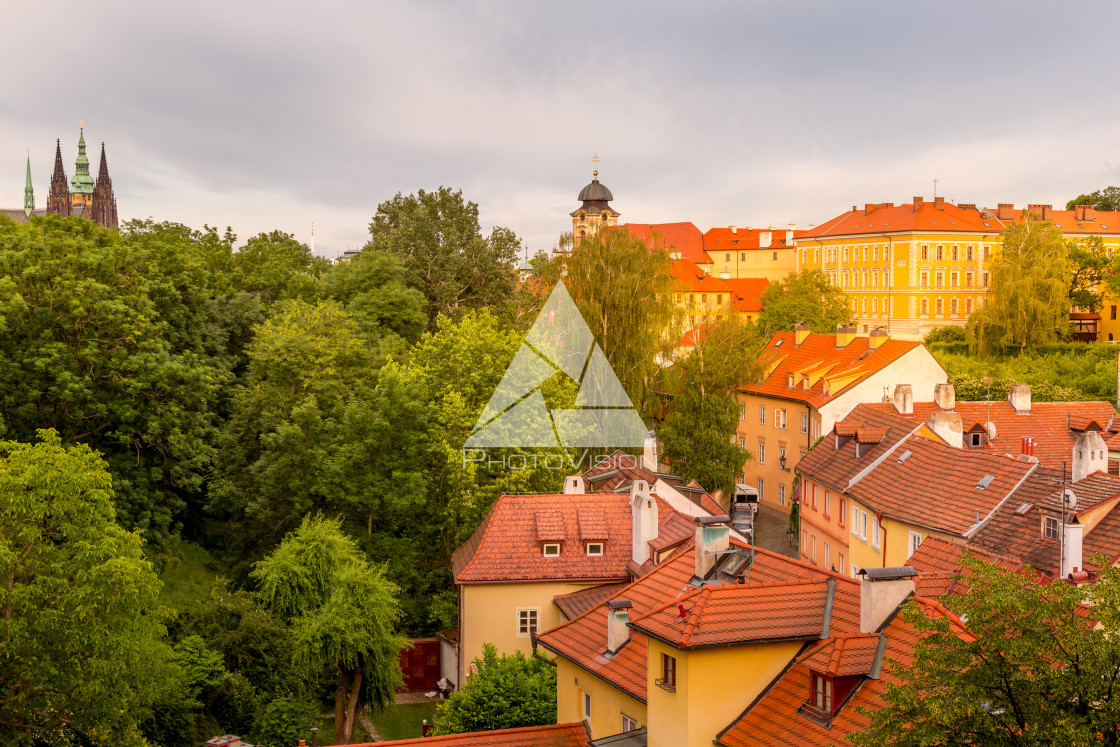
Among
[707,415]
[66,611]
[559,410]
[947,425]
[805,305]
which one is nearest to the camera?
[66,611]

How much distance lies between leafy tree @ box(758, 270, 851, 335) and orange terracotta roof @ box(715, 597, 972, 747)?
62.6 meters

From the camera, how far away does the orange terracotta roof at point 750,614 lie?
14.4 metres

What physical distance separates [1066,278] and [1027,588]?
58.3m

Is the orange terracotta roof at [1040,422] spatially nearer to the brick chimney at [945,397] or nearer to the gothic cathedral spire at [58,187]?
the brick chimney at [945,397]

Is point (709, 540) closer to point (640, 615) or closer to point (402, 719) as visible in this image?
point (640, 615)

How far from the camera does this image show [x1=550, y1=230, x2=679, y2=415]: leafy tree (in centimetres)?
4344

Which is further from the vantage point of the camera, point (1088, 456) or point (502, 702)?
point (1088, 456)

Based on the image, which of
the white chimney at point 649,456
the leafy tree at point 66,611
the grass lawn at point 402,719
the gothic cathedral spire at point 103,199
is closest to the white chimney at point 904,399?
the white chimney at point 649,456

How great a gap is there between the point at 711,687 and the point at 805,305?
68492 mm

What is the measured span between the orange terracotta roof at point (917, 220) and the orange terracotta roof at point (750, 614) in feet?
254

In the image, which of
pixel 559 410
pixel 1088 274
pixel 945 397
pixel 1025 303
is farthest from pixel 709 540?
pixel 1088 274

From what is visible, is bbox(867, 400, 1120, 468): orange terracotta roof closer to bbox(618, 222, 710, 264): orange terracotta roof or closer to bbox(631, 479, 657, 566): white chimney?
bbox(631, 479, 657, 566): white chimney

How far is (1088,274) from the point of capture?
68125mm

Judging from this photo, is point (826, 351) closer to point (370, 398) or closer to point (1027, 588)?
point (370, 398)
